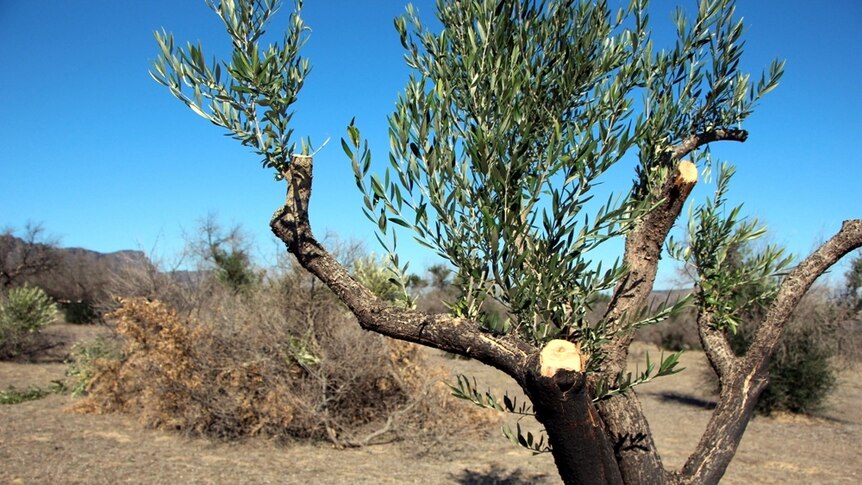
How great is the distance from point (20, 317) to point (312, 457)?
13.6 m

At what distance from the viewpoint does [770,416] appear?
14.7 metres

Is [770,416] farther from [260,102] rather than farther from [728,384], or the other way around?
[260,102]

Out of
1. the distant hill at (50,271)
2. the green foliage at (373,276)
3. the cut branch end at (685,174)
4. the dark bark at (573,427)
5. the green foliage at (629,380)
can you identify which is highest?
the distant hill at (50,271)

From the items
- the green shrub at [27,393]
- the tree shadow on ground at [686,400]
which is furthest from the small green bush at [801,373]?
the green shrub at [27,393]

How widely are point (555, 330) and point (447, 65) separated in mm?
1651

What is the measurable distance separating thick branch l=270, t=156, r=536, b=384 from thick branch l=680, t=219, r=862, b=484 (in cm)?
189

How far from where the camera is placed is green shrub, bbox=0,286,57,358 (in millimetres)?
18078

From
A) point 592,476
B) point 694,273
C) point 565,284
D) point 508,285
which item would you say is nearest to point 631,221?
point 565,284

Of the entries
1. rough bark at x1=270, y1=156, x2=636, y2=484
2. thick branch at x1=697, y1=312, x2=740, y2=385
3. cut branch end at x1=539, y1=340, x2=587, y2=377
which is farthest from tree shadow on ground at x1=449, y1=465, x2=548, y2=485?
cut branch end at x1=539, y1=340, x2=587, y2=377

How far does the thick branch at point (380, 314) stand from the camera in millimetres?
3168

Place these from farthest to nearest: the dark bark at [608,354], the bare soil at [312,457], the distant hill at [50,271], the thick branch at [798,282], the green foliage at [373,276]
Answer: the distant hill at [50,271] → the green foliage at [373,276] → the bare soil at [312,457] → the thick branch at [798,282] → the dark bark at [608,354]

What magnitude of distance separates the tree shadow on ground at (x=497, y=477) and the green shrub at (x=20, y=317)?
50.1 ft

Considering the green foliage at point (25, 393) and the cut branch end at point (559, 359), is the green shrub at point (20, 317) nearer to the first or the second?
the green foliage at point (25, 393)

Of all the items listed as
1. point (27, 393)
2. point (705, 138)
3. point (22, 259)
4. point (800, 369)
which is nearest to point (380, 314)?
point (705, 138)
